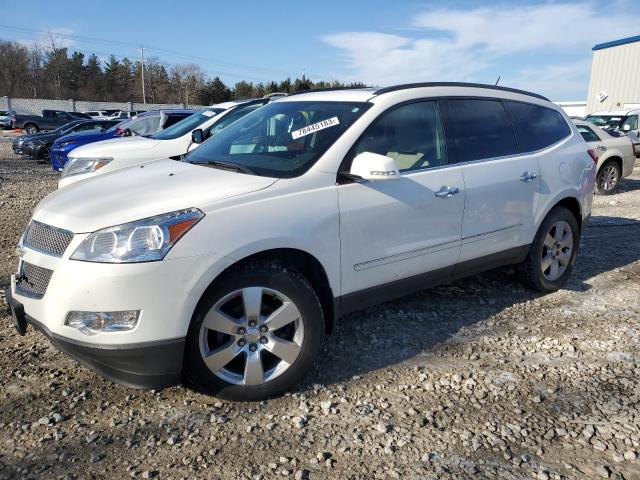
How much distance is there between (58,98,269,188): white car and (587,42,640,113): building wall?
28.1 meters

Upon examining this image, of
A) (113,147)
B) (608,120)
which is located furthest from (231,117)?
(608,120)

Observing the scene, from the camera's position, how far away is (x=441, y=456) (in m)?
2.58

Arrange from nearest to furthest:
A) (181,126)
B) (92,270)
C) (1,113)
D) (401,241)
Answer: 1. (92,270)
2. (401,241)
3. (181,126)
4. (1,113)

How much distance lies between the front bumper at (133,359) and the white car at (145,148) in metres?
4.00

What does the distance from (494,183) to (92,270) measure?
293 centimetres

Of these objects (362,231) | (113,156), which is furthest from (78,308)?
(113,156)

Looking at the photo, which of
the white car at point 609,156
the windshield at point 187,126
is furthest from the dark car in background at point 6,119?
the white car at point 609,156

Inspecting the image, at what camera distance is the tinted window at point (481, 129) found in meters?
4.01

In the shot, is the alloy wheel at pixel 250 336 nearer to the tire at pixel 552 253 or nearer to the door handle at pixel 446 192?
the door handle at pixel 446 192

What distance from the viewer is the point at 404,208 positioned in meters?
3.49

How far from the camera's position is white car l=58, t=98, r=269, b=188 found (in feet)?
22.1

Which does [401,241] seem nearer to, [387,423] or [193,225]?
[387,423]

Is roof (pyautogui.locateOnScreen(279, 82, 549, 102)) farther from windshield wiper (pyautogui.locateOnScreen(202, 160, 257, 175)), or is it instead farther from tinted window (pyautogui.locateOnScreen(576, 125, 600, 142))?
tinted window (pyautogui.locateOnScreen(576, 125, 600, 142))

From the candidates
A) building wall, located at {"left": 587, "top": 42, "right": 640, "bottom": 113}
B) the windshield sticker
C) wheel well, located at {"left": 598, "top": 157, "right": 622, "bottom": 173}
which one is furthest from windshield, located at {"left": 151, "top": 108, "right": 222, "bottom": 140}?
building wall, located at {"left": 587, "top": 42, "right": 640, "bottom": 113}
